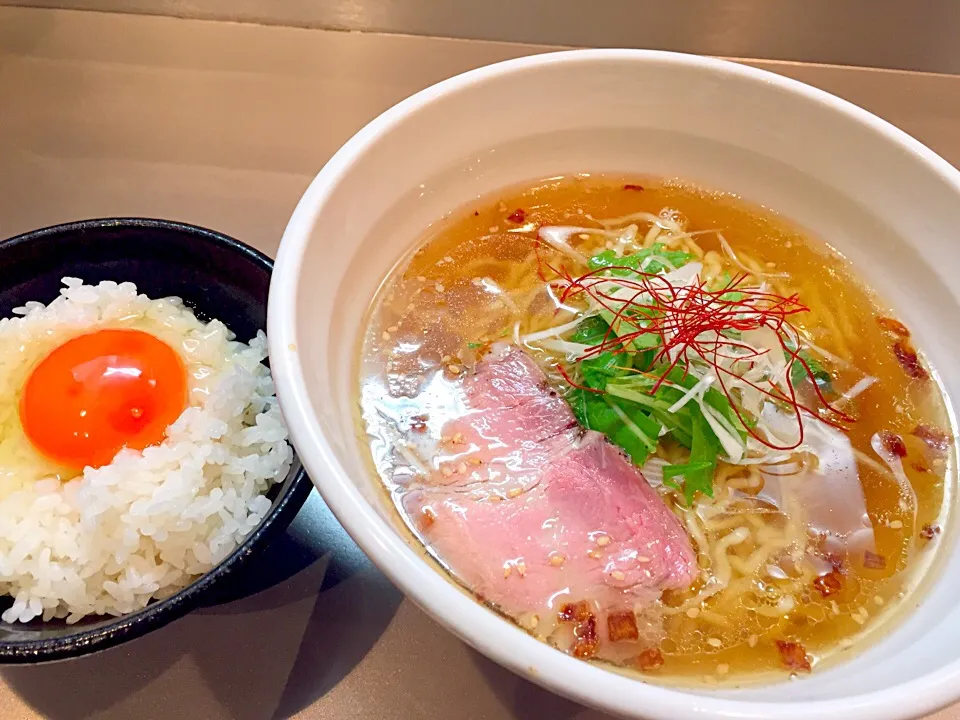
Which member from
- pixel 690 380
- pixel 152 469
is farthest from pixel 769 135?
pixel 152 469

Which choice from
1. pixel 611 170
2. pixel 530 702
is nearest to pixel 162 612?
pixel 530 702

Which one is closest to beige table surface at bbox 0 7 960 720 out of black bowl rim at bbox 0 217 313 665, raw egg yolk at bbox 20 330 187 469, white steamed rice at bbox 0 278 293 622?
white steamed rice at bbox 0 278 293 622

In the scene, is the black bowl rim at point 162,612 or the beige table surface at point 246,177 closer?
the black bowl rim at point 162,612

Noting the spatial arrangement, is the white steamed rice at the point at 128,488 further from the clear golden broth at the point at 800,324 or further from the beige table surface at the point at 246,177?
the clear golden broth at the point at 800,324

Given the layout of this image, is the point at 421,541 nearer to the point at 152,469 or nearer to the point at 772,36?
the point at 152,469

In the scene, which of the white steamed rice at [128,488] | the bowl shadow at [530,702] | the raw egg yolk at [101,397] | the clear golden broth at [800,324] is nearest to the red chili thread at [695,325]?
the clear golden broth at [800,324]

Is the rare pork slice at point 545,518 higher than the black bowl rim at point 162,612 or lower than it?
higher
